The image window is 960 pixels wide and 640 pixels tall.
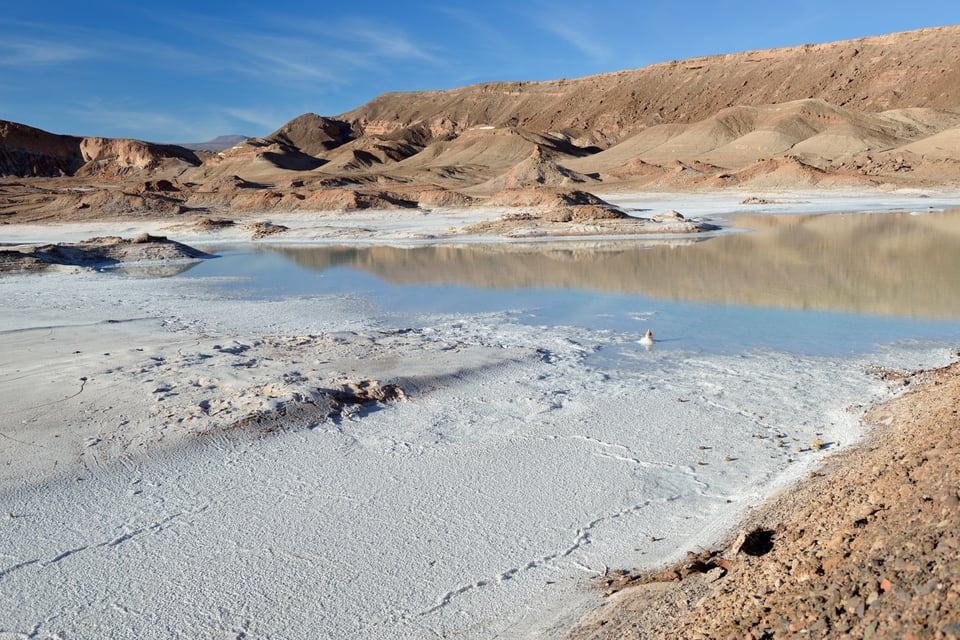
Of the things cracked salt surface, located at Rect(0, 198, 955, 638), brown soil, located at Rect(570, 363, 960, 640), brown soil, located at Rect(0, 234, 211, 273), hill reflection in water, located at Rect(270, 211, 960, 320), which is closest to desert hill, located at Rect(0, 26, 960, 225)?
brown soil, located at Rect(0, 234, 211, 273)

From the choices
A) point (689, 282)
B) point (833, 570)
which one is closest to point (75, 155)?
point (689, 282)

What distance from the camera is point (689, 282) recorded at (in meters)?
14.8

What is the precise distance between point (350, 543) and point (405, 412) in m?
2.29

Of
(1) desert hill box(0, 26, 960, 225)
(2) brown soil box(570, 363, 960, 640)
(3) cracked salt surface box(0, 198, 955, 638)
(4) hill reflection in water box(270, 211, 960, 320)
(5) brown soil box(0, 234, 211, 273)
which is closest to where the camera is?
(2) brown soil box(570, 363, 960, 640)

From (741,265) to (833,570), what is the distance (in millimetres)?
14609

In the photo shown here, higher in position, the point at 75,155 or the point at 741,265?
the point at 75,155

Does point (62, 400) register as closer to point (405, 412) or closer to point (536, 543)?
point (405, 412)

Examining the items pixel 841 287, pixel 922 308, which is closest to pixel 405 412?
pixel 922 308

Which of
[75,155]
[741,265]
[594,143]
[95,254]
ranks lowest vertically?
[95,254]

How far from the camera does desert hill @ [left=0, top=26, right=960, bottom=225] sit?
49562 mm

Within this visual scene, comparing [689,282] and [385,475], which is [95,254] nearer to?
[689,282]

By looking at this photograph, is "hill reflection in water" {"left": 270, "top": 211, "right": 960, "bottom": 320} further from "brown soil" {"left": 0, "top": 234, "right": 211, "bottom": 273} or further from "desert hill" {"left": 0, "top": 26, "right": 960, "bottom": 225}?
"desert hill" {"left": 0, "top": 26, "right": 960, "bottom": 225}

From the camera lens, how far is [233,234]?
110ft

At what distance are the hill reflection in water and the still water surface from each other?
4 cm
